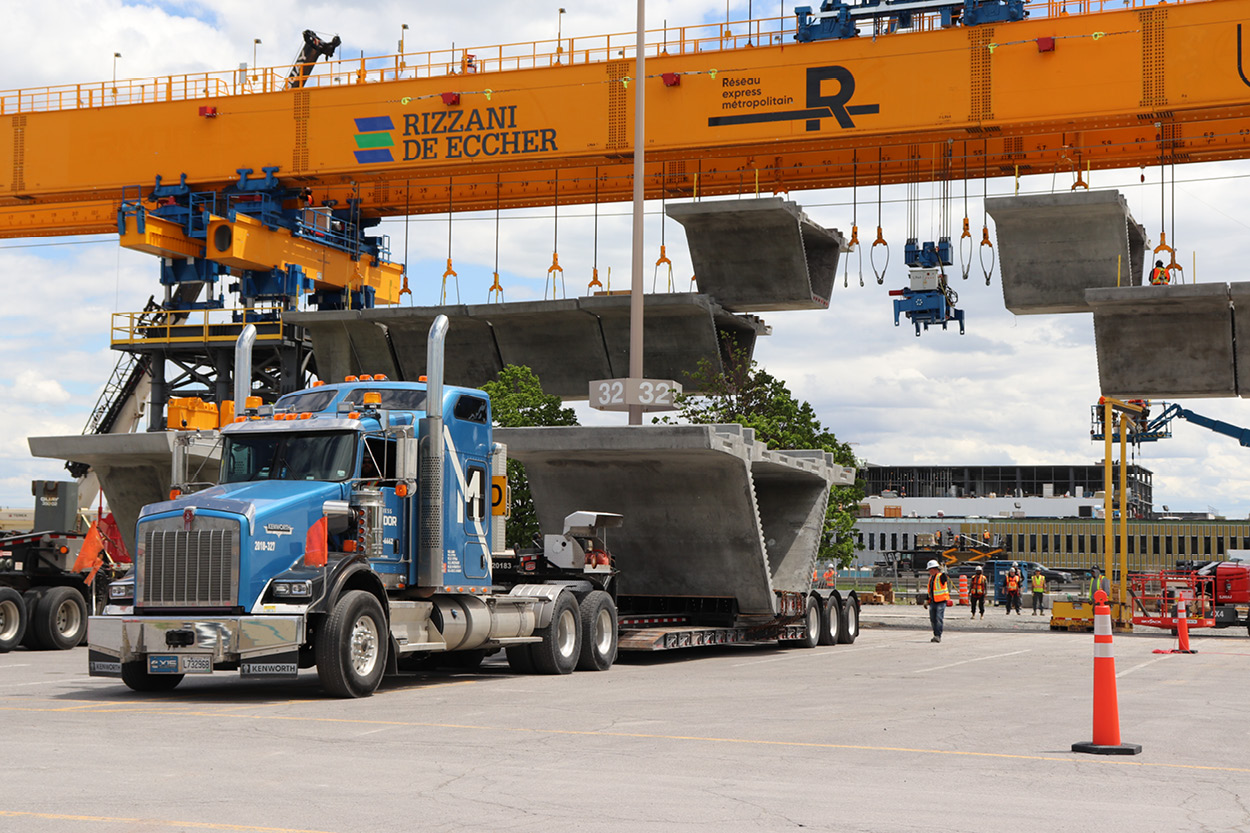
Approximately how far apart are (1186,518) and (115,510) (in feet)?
255

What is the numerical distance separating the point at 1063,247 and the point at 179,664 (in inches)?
819

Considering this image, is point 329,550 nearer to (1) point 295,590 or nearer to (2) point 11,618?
(1) point 295,590

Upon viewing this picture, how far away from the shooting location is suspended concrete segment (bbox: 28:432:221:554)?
1002 inches

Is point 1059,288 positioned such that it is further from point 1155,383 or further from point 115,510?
point 115,510

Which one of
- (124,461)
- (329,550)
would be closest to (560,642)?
(329,550)

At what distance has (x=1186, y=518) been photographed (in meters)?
88.9

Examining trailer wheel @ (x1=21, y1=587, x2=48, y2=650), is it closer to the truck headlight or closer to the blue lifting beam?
the truck headlight

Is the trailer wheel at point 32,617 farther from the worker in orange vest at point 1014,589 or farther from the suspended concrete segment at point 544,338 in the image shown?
the worker in orange vest at point 1014,589

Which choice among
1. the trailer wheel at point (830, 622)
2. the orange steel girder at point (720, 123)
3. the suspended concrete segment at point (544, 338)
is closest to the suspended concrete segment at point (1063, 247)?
the orange steel girder at point (720, 123)

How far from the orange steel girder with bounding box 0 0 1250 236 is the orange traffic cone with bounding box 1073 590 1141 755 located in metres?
19.6

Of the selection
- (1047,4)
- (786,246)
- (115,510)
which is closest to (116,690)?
(115,510)

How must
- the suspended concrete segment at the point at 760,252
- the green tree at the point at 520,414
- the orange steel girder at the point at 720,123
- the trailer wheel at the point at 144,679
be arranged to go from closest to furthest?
the trailer wheel at the point at 144,679, the orange steel girder at the point at 720,123, the green tree at the point at 520,414, the suspended concrete segment at the point at 760,252

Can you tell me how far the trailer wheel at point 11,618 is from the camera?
20.3m

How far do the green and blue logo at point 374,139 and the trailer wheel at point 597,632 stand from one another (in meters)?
17.3
